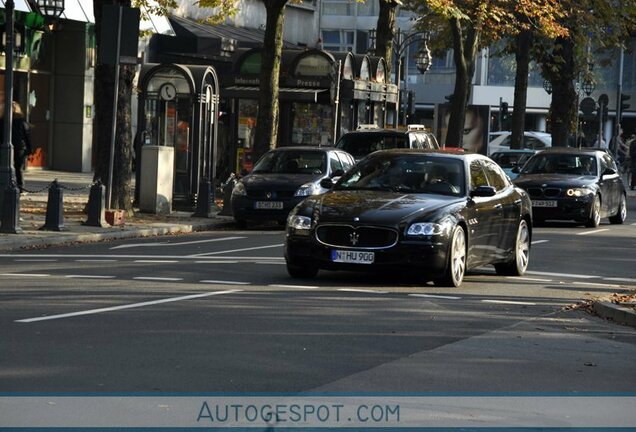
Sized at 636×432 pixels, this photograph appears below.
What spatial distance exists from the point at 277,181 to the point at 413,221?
10.6 m

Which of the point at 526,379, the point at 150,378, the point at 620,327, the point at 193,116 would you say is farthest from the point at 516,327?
the point at 193,116

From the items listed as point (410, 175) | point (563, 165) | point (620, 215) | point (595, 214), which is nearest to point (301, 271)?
point (410, 175)

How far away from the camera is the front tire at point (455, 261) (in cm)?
1565

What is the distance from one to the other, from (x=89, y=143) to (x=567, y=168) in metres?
16.6

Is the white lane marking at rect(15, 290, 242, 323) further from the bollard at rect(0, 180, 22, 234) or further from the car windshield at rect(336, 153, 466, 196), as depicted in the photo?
the bollard at rect(0, 180, 22, 234)

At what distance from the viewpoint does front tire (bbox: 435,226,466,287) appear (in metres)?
15.6

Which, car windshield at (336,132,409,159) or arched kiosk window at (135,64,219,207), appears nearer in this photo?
arched kiosk window at (135,64,219,207)

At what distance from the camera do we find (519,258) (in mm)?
17938

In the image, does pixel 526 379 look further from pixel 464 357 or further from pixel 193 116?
pixel 193 116

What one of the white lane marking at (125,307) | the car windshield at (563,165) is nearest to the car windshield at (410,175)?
the white lane marking at (125,307)

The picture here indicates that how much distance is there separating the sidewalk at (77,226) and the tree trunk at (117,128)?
1.74ft

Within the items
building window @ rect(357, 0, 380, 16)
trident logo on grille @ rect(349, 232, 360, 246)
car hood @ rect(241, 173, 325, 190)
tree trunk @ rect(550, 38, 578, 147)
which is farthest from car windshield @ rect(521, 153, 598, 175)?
building window @ rect(357, 0, 380, 16)

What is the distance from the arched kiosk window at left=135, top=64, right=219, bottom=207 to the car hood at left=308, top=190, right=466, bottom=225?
13.0 metres

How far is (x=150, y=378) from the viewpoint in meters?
9.12
